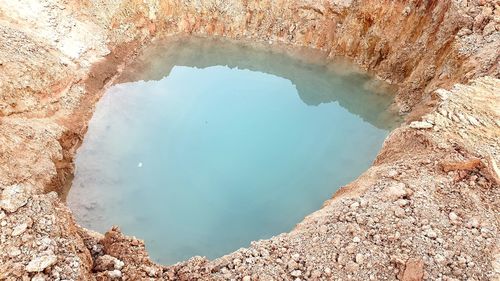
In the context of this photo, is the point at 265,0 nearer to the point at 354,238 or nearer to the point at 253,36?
the point at 253,36

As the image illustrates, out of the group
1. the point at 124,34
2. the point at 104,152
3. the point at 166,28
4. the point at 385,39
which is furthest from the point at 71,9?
the point at 385,39

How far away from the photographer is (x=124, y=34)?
19844 millimetres

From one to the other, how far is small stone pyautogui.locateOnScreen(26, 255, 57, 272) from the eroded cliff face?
0.07 feet

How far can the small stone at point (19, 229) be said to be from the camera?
7757 millimetres

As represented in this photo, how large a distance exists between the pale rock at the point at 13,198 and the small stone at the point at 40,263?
152 cm

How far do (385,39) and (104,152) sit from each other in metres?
12.8

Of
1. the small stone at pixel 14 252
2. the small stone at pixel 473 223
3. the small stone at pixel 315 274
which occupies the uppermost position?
the small stone at pixel 473 223

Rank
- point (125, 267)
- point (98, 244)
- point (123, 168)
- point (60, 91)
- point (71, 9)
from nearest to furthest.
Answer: point (125, 267) < point (98, 244) < point (123, 168) < point (60, 91) < point (71, 9)

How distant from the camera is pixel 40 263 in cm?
724

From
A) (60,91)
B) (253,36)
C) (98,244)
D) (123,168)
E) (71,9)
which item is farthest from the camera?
(253,36)

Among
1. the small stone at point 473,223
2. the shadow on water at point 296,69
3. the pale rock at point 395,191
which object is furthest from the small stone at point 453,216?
the shadow on water at point 296,69

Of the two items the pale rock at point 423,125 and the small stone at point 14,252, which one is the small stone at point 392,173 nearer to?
the pale rock at point 423,125

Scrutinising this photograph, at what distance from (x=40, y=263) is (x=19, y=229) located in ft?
3.27

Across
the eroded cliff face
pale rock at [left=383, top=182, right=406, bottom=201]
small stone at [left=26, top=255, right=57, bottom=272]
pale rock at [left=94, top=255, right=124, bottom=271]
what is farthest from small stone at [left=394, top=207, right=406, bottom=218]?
small stone at [left=26, top=255, right=57, bottom=272]
